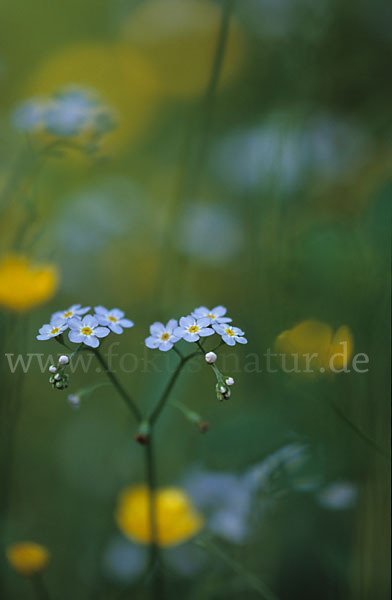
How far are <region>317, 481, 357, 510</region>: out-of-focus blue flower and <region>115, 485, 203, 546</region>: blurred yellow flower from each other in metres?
0.16

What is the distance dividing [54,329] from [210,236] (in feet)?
2.62

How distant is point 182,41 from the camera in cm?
166

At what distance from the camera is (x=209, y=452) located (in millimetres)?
604

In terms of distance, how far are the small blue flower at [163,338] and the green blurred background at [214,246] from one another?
0.56ft

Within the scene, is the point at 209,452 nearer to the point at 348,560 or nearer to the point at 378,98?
the point at 348,560

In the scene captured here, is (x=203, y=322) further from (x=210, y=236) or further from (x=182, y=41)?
(x=182, y=41)

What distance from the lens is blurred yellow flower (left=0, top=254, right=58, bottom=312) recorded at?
0.68 meters

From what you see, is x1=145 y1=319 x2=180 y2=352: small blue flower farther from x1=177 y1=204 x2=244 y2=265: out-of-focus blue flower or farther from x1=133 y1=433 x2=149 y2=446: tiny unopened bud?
x1=177 y1=204 x2=244 y2=265: out-of-focus blue flower

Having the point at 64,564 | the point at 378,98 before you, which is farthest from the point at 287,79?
the point at 64,564

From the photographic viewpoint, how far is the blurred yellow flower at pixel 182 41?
1.57 metres

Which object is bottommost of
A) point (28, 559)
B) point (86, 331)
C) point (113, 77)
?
point (28, 559)

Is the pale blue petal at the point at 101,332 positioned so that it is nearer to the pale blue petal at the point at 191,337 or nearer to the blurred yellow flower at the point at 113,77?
the pale blue petal at the point at 191,337

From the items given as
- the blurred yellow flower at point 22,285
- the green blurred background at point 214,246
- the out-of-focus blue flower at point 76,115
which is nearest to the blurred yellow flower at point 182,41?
the green blurred background at point 214,246

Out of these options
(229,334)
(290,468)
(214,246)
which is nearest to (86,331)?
(229,334)
